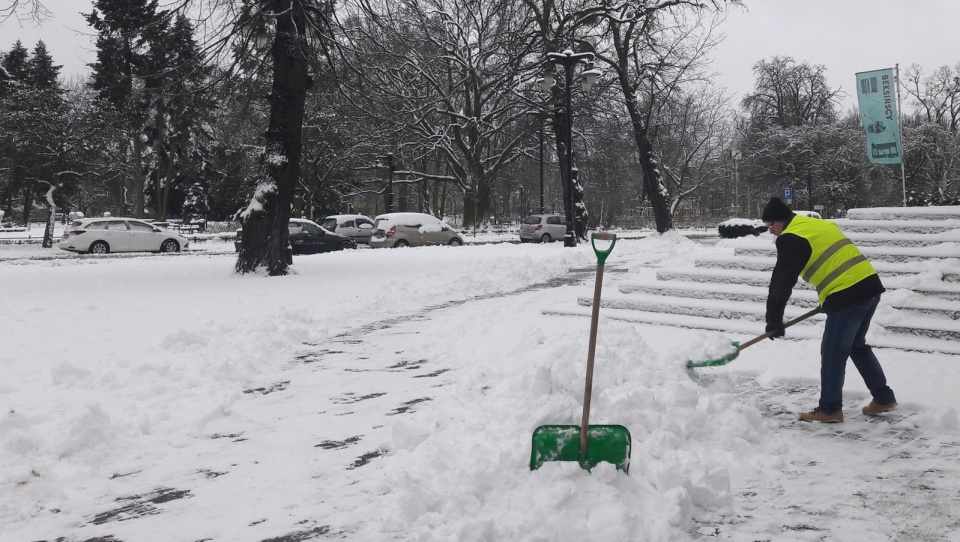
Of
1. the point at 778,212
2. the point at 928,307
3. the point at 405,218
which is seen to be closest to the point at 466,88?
the point at 405,218

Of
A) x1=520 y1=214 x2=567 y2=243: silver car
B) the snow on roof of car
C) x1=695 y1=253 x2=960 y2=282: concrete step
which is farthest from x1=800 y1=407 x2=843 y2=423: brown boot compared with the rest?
x1=520 y1=214 x2=567 y2=243: silver car

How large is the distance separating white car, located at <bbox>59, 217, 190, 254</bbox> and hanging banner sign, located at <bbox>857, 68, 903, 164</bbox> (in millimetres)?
23342

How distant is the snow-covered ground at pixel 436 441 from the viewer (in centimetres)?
328

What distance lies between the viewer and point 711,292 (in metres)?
9.03

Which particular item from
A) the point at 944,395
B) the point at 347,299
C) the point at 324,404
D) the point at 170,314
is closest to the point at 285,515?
the point at 324,404

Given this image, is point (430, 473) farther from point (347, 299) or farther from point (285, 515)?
point (347, 299)

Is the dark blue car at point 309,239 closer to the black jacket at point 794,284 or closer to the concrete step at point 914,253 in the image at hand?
the concrete step at point 914,253

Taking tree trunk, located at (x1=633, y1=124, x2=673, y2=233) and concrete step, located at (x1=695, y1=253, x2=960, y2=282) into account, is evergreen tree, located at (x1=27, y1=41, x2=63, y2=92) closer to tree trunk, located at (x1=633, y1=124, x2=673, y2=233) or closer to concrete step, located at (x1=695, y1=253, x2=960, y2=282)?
tree trunk, located at (x1=633, y1=124, x2=673, y2=233)

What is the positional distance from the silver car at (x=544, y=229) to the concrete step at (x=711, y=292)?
20.1 m

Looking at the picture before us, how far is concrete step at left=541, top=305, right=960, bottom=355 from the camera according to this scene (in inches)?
265

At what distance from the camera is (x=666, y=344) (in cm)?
746

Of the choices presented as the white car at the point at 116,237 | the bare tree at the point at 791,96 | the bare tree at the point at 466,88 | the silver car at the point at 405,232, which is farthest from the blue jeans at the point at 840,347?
the bare tree at the point at 791,96

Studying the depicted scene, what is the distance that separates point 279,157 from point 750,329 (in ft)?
32.3

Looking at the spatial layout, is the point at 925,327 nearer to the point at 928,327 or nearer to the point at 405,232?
the point at 928,327
